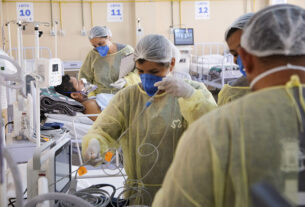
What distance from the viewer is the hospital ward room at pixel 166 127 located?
2.40 ft

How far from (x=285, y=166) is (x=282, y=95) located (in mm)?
145

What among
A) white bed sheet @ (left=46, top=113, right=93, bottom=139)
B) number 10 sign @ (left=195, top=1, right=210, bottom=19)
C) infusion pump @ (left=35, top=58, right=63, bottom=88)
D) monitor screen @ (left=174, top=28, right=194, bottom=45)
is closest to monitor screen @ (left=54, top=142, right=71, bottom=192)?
infusion pump @ (left=35, top=58, right=63, bottom=88)

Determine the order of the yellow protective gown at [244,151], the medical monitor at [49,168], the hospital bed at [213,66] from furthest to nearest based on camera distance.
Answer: the hospital bed at [213,66] < the medical monitor at [49,168] < the yellow protective gown at [244,151]

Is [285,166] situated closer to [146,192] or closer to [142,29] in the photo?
[146,192]

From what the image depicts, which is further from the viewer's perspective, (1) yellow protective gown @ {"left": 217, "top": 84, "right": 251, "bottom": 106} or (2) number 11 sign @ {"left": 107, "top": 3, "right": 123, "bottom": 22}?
(2) number 11 sign @ {"left": 107, "top": 3, "right": 123, "bottom": 22}

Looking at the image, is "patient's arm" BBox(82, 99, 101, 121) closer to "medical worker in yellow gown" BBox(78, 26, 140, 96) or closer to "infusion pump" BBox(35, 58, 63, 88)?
"medical worker in yellow gown" BBox(78, 26, 140, 96)

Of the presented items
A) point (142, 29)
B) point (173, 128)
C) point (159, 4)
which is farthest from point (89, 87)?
point (159, 4)

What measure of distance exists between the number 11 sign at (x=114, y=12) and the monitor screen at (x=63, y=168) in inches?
215

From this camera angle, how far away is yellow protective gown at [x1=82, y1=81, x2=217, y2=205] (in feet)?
5.37

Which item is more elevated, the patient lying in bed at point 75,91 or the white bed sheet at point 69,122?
the patient lying in bed at point 75,91

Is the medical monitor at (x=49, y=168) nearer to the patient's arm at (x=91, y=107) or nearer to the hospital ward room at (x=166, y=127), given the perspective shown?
the hospital ward room at (x=166, y=127)

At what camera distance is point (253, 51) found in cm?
80

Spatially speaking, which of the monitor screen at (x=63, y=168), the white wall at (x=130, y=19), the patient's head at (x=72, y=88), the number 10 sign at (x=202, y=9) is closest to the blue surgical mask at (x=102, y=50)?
the patient's head at (x=72, y=88)

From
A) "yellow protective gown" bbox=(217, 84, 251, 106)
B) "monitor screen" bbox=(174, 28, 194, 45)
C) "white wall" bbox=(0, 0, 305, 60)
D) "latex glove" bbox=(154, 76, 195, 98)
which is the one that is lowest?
"yellow protective gown" bbox=(217, 84, 251, 106)
